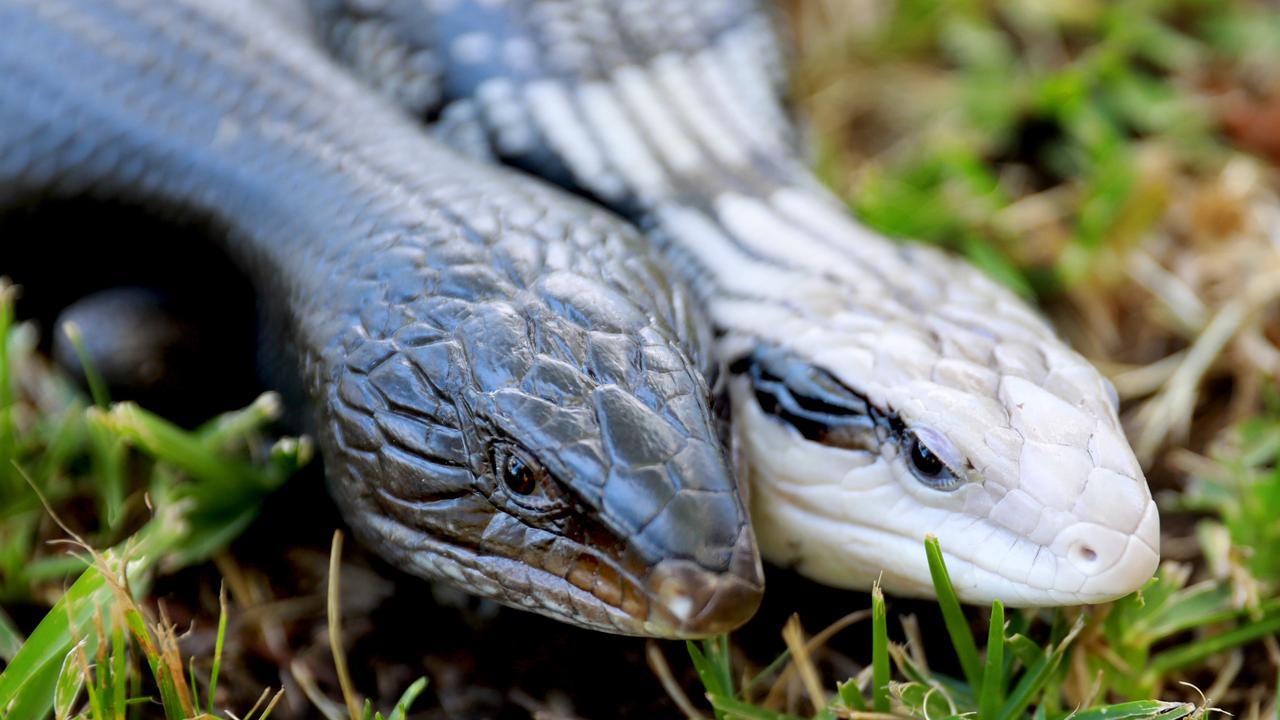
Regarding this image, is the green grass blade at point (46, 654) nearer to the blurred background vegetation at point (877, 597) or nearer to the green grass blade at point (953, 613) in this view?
the blurred background vegetation at point (877, 597)

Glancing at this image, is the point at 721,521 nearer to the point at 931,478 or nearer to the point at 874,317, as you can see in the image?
the point at 931,478

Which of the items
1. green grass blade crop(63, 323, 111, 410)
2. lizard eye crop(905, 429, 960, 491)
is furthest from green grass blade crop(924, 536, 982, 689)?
green grass blade crop(63, 323, 111, 410)

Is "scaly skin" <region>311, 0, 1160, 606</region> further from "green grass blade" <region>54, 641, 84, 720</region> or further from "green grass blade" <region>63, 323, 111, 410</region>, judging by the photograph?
"green grass blade" <region>54, 641, 84, 720</region>

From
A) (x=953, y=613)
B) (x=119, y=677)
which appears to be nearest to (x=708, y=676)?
(x=953, y=613)

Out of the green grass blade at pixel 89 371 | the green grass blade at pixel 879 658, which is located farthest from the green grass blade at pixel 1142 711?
the green grass blade at pixel 89 371

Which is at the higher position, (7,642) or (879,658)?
(879,658)

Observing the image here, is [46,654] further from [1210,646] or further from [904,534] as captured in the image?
[1210,646]
